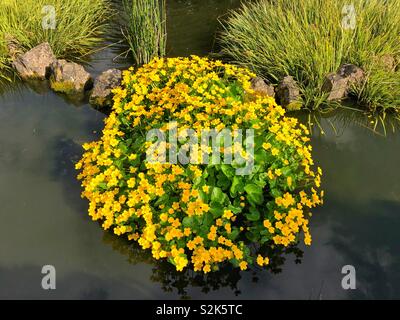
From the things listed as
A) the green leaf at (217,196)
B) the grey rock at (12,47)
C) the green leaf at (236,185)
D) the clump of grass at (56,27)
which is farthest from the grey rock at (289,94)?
the grey rock at (12,47)

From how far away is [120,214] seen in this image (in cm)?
397

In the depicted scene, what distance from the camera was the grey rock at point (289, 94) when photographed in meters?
6.07

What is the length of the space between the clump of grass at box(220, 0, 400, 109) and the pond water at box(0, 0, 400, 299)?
0.68m

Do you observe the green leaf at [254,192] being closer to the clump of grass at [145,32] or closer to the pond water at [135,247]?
the pond water at [135,247]

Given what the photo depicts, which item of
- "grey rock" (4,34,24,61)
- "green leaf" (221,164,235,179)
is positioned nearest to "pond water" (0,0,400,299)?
"green leaf" (221,164,235,179)

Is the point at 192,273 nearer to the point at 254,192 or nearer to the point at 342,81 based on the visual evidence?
the point at 254,192

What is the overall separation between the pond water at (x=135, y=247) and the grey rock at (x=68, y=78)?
588mm

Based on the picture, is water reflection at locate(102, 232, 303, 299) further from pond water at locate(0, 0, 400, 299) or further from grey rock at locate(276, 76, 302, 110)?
grey rock at locate(276, 76, 302, 110)

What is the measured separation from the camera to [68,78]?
6449 millimetres

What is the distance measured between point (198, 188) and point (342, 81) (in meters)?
3.51

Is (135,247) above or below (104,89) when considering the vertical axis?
below

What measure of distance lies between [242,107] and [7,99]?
13.9 ft

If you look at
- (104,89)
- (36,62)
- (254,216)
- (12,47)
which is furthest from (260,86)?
(12,47)
